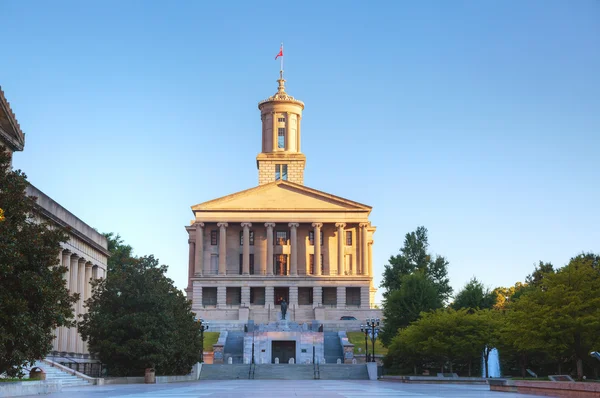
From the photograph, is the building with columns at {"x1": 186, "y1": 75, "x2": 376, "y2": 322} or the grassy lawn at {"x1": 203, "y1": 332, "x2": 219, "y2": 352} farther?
the building with columns at {"x1": 186, "y1": 75, "x2": 376, "y2": 322}

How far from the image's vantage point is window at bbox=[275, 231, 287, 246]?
335 ft

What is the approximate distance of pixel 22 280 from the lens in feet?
79.0

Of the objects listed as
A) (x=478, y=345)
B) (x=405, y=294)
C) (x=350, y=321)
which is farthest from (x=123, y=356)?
(x=350, y=321)

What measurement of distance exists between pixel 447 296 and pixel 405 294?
2157 centimetres

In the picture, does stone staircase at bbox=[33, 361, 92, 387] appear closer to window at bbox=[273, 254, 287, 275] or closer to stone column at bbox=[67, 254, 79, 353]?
stone column at bbox=[67, 254, 79, 353]

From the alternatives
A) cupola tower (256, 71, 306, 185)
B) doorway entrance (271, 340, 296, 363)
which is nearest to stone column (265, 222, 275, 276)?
cupola tower (256, 71, 306, 185)

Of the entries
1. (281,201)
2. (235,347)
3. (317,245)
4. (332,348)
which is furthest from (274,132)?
(332,348)

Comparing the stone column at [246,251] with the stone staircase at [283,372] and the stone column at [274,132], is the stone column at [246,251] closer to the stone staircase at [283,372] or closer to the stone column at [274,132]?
the stone column at [274,132]

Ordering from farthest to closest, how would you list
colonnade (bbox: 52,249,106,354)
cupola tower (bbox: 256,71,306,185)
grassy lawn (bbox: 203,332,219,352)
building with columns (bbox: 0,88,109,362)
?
cupola tower (bbox: 256,71,306,185), grassy lawn (bbox: 203,332,219,352), colonnade (bbox: 52,249,106,354), building with columns (bbox: 0,88,109,362)

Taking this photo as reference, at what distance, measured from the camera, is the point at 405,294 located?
68.3m

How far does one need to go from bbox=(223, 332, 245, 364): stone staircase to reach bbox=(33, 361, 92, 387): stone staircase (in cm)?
3078

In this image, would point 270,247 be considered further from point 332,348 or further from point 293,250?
point 332,348

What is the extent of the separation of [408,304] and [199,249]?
36.0 m

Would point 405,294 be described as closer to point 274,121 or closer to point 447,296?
point 447,296
